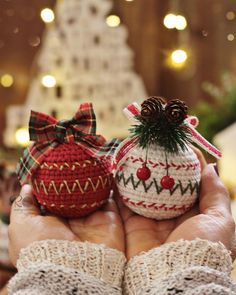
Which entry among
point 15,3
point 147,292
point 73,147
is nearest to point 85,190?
point 73,147

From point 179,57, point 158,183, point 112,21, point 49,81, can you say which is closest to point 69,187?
point 158,183

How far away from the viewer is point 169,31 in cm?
263

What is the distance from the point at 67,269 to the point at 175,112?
232mm

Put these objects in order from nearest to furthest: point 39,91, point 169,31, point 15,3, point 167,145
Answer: point 167,145 → point 39,91 → point 15,3 → point 169,31

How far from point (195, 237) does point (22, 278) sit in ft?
0.66

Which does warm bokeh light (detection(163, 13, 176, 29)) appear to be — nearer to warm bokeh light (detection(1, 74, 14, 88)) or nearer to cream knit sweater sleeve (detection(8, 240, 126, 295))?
warm bokeh light (detection(1, 74, 14, 88))

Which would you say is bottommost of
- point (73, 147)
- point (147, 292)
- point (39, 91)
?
point (39, 91)

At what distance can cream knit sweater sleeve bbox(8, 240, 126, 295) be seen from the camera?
56 centimetres

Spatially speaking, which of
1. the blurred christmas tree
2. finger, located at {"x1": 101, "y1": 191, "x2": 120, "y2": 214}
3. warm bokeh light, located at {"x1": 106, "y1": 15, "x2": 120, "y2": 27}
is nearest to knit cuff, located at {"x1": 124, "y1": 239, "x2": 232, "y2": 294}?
finger, located at {"x1": 101, "y1": 191, "x2": 120, "y2": 214}

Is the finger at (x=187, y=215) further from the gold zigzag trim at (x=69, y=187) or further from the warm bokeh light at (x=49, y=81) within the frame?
the warm bokeh light at (x=49, y=81)

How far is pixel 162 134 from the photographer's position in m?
0.67

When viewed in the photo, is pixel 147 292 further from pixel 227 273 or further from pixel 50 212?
pixel 50 212

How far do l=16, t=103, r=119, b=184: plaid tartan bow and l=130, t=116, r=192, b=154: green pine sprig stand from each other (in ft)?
0.17

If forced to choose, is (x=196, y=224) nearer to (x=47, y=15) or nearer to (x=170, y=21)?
(x=47, y=15)
